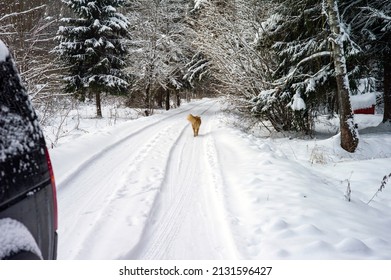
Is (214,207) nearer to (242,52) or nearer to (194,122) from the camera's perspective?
(194,122)

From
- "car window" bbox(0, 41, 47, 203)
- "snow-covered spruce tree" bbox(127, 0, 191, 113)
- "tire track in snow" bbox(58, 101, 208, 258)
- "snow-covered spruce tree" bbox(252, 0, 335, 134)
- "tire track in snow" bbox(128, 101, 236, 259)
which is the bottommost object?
"tire track in snow" bbox(128, 101, 236, 259)

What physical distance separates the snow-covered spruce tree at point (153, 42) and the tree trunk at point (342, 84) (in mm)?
14046

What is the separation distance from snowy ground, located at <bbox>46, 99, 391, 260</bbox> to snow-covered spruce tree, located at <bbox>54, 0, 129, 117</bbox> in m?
12.3

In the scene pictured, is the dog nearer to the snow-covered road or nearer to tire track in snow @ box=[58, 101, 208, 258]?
tire track in snow @ box=[58, 101, 208, 258]

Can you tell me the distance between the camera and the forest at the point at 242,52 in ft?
23.3

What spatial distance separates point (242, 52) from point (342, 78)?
17.7 feet

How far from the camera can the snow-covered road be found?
2729mm

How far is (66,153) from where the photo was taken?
625cm

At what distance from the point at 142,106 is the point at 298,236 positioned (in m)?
20.0

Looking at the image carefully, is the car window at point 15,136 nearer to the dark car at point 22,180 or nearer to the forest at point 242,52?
the dark car at point 22,180

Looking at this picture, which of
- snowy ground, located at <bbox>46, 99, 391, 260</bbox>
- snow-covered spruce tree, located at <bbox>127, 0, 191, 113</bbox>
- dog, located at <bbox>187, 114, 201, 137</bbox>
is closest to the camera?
snowy ground, located at <bbox>46, 99, 391, 260</bbox>

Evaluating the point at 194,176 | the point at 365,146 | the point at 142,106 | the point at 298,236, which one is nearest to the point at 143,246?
the point at 298,236

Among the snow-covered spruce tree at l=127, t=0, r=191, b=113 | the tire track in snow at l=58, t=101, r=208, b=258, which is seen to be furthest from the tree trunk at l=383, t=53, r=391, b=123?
the snow-covered spruce tree at l=127, t=0, r=191, b=113
